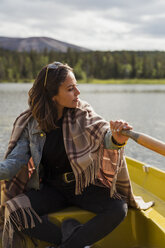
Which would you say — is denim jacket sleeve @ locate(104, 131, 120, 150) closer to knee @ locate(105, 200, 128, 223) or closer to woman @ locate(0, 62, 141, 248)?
woman @ locate(0, 62, 141, 248)

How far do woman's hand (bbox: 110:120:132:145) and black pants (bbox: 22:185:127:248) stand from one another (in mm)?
389

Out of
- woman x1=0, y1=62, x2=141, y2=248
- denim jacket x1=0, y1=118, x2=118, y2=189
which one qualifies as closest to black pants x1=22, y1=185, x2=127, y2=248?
woman x1=0, y1=62, x2=141, y2=248

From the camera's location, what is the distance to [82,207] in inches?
85.1

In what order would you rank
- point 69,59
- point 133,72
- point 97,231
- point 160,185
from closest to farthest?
point 97,231, point 160,185, point 69,59, point 133,72

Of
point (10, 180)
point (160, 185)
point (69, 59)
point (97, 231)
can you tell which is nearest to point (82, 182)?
point (97, 231)

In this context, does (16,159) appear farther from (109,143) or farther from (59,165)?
(109,143)

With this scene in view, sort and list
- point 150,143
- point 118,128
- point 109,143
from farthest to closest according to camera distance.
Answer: point 109,143
point 118,128
point 150,143

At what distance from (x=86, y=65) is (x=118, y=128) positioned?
71815mm

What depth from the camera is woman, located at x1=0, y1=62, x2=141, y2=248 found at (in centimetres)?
200

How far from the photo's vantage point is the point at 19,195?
7.02 feet

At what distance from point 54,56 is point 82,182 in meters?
71.1

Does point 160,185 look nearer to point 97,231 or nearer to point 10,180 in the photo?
point 97,231

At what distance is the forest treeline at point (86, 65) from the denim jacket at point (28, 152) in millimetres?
61389

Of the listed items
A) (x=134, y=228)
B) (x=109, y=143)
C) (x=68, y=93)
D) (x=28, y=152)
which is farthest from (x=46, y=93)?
(x=134, y=228)
